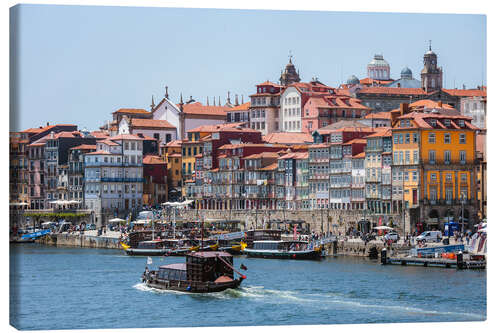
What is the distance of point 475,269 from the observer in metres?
42.9

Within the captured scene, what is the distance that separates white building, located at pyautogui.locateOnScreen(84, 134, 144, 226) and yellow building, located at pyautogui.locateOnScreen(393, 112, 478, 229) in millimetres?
24502

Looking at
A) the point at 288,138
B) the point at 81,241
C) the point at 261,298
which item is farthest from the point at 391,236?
the point at 288,138

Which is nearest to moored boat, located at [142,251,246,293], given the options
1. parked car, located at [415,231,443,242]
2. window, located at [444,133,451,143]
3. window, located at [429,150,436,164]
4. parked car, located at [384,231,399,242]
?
parked car, located at [415,231,443,242]

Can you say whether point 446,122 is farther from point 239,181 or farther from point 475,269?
point 239,181

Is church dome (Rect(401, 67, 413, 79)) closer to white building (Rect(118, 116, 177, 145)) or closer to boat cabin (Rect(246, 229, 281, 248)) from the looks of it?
white building (Rect(118, 116, 177, 145))

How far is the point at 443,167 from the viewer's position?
55.1 m

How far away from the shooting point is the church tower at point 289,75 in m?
90.7

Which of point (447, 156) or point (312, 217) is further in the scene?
point (312, 217)

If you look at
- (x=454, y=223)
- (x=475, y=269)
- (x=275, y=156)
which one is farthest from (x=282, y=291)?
(x=275, y=156)

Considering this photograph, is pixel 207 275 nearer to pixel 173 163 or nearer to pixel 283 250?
pixel 283 250

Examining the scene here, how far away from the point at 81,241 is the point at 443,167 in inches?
846

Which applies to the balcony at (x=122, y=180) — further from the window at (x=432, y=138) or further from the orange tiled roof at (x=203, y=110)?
the window at (x=432, y=138)

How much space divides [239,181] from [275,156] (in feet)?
8.44

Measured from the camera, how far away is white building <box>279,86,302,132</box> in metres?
77.1
